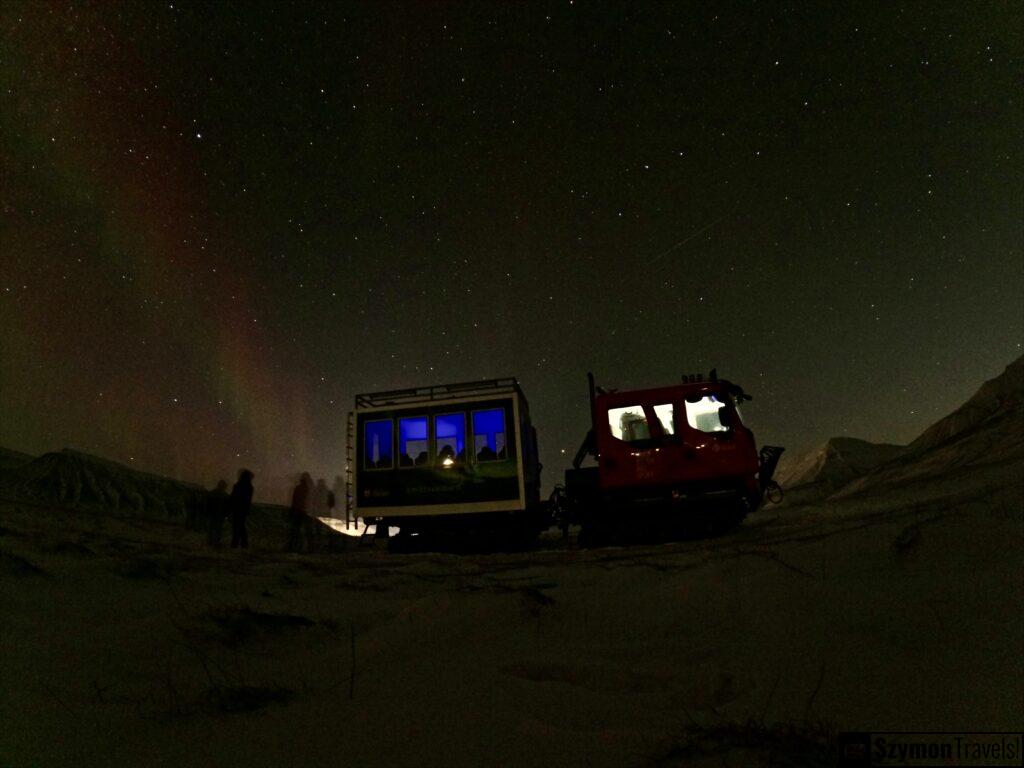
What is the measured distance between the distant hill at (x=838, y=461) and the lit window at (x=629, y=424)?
18.7 m

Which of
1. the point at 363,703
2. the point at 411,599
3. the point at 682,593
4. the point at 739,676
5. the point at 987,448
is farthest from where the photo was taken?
the point at 987,448

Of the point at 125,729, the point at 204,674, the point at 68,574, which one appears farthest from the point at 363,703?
the point at 68,574

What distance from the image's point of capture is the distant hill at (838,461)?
106 feet

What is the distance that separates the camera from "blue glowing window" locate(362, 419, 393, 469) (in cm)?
1193

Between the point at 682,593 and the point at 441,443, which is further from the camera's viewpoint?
the point at 441,443

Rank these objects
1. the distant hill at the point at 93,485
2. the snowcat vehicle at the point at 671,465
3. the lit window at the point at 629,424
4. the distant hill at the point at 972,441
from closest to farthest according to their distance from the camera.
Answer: the snowcat vehicle at the point at 671,465 < the lit window at the point at 629,424 < the distant hill at the point at 972,441 < the distant hill at the point at 93,485

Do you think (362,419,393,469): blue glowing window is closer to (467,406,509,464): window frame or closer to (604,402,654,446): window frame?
(467,406,509,464): window frame

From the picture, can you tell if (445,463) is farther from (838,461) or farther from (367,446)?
(838,461)

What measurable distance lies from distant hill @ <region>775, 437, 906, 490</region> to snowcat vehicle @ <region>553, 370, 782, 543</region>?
59.2 ft

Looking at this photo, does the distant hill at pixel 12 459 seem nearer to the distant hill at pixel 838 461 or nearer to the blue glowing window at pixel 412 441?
the blue glowing window at pixel 412 441

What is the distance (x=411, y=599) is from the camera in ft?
14.7

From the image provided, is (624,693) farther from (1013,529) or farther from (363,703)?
(1013,529)

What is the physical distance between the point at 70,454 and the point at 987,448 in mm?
54499

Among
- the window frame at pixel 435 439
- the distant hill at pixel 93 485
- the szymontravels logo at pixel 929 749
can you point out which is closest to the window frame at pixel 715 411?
the window frame at pixel 435 439
